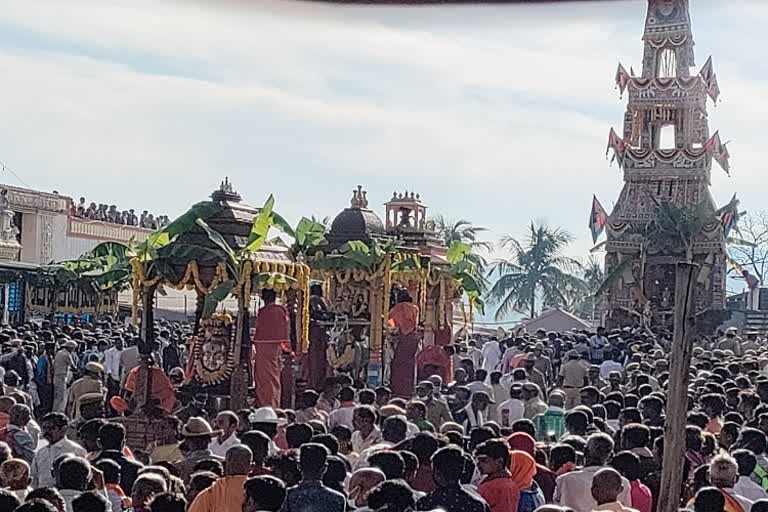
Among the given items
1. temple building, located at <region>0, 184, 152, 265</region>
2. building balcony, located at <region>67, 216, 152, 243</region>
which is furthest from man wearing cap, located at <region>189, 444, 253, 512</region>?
building balcony, located at <region>67, 216, 152, 243</region>

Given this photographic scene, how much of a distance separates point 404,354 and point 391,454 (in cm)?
946

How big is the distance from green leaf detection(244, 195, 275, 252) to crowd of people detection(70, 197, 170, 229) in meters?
25.4

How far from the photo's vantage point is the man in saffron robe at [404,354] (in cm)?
1540

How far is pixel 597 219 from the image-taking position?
1745 inches

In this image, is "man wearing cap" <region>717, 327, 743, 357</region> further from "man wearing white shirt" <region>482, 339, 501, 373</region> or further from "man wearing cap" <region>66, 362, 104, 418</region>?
"man wearing cap" <region>66, 362, 104, 418</region>

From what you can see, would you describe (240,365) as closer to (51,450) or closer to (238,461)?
(51,450)

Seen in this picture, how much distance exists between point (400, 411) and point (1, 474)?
138 inches

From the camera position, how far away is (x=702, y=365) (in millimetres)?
15492

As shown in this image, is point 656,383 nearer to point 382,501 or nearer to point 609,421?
point 609,421

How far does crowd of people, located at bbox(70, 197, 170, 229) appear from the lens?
38.0 meters

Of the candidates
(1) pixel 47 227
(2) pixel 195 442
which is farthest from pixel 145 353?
(1) pixel 47 227

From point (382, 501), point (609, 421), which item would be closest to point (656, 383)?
point (609, 421)

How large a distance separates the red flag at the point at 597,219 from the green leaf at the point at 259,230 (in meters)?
32.7

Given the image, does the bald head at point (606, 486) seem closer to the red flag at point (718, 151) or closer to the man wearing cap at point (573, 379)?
the man wearing cap at point (573, 379)
